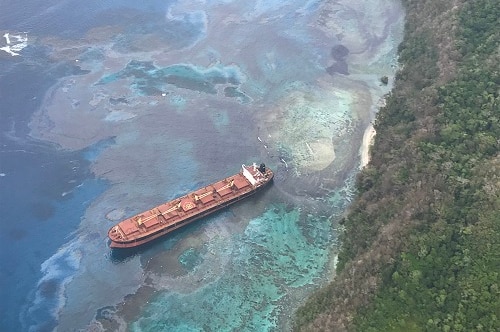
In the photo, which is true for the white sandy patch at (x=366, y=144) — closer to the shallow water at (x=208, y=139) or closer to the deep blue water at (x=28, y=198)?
the shallow water at (x=208, y=139)

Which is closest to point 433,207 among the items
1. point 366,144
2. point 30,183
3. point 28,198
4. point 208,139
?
point 366,144

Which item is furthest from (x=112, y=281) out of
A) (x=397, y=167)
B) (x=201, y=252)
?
(x=397, y=167)

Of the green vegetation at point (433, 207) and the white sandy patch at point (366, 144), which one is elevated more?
the green vegetation at point (433, 207)

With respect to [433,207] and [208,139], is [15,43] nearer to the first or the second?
[208,139]

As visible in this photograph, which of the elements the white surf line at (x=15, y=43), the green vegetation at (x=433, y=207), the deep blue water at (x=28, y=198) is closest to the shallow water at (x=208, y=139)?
the deep blue water at (x=28, y=198)

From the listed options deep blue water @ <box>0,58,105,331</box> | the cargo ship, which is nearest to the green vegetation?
the cargo ship
